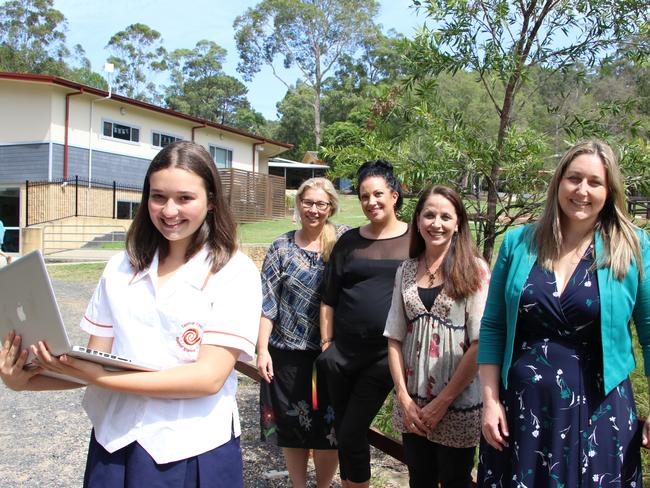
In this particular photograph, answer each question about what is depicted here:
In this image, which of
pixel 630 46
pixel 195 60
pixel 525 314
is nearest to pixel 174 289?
pixel 525 314

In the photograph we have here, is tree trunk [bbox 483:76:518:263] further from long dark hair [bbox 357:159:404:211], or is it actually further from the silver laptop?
the silver laptop

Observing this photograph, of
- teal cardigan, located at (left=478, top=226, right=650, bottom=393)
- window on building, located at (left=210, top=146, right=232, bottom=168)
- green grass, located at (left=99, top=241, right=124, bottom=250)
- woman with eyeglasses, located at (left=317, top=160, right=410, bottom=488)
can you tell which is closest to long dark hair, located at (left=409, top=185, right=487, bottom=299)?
woman with eyeglasses, located at (left=317, top=160, right=410, bottom=488)

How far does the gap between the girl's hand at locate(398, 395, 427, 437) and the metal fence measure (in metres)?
16.5

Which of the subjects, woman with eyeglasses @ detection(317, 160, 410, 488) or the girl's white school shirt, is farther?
woman with eyeglasses @ detection(317, 160, 410, 488)

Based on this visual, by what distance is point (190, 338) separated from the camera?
1859mm

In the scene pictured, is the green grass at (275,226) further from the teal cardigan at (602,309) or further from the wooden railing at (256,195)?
the teal cardigan at (602,309)

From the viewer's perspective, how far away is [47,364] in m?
1.73

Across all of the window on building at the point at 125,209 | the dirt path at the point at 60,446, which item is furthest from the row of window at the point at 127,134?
the dirt path at the point at 60,446

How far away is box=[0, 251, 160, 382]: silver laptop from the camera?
1.62 metres

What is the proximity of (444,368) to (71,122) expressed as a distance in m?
21.3

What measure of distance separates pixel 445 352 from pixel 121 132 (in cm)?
2277

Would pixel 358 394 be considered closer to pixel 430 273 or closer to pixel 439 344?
pixel 439 344

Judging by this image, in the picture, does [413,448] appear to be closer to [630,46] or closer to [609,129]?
[609,129]

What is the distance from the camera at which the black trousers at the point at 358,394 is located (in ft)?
10.7
